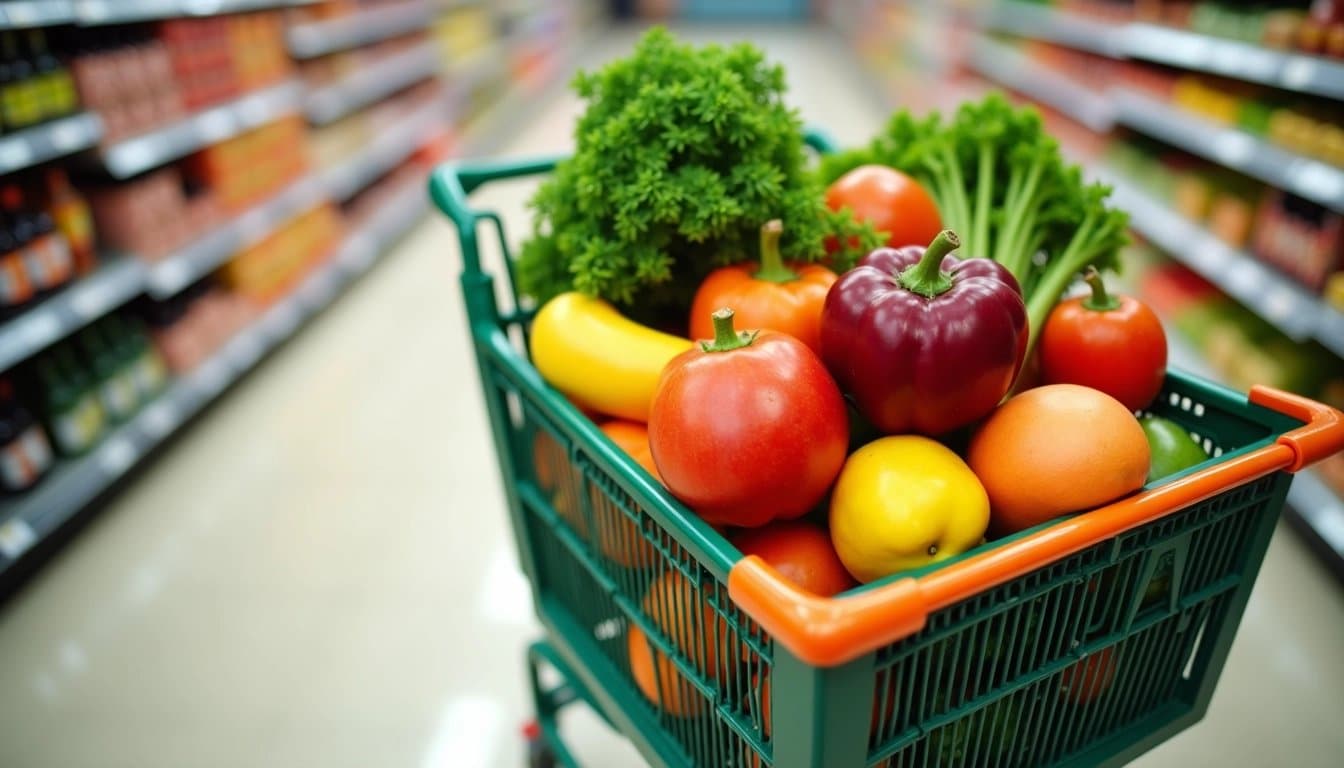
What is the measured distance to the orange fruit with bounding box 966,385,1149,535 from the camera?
0.73 meters

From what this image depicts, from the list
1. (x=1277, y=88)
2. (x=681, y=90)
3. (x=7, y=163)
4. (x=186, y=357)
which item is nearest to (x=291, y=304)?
(x=186, y=357)

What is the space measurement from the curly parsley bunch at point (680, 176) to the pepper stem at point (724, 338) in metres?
0.23

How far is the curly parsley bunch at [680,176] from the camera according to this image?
992 mm

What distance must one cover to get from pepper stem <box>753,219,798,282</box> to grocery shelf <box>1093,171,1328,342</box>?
1.42m

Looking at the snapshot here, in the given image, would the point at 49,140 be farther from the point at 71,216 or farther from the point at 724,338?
the point at 724,338

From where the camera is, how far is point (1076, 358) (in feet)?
3.05

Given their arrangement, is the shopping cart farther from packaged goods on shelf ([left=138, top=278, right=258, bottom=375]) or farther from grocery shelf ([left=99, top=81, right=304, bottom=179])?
packaged goods on shelf ([left=138, top=278, right=258, bottom=375])

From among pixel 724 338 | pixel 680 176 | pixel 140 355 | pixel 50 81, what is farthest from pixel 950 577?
pixel 140 355

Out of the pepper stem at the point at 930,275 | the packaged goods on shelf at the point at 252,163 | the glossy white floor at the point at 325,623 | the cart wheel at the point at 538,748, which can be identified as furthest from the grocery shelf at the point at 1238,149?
the packaged goods on shelf at the point at 252,163

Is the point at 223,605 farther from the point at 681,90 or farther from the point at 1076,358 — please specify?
the point at 1076,358

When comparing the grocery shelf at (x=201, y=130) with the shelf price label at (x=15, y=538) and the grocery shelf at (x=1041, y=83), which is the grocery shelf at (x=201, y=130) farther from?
the grocery shelf at (x=1041, y=83)

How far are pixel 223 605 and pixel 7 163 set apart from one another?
4.03ft

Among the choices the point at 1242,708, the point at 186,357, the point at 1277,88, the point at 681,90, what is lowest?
the point at 1242,708

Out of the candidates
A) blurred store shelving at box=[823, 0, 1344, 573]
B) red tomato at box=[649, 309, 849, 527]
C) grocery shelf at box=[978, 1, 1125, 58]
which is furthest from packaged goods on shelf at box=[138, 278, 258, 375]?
grocery shelf at box=[978, 1, 1125, 58]
